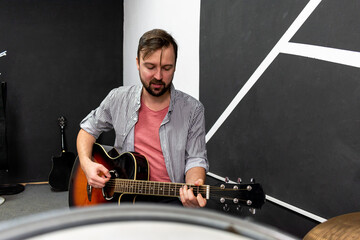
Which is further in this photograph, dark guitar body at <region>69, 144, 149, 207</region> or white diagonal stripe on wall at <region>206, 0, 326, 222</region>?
dark guitar body at <region>69, 144, 149, 207</region>

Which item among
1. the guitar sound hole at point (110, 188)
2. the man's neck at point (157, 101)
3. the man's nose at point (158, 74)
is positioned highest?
the man's nose at point (158, 74)

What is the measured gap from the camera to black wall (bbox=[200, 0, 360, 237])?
43.0 inches

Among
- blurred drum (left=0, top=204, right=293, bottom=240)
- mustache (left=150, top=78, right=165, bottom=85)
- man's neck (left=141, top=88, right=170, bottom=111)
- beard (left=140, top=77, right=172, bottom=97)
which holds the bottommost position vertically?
blurred drum (left=0, top=204, right=293, bottom=240)

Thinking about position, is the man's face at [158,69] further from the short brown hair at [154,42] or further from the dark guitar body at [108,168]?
the dark guitar body at [108,168]

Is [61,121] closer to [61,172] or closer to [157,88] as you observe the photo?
[61,172]

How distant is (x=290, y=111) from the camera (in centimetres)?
133

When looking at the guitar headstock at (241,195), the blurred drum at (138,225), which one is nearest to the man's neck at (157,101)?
the guitar headstock at (241,195)

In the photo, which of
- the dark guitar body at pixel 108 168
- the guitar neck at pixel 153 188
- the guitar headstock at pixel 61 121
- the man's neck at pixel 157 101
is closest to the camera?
the guitar neck at pixel 153 188

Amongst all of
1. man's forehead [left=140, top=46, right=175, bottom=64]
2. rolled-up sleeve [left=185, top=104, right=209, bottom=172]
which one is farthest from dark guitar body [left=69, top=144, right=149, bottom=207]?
man's forehead [left=140, top=46, right=175, bottom=64]

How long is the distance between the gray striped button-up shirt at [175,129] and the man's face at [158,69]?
136 millimetres

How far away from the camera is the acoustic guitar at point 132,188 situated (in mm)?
1105

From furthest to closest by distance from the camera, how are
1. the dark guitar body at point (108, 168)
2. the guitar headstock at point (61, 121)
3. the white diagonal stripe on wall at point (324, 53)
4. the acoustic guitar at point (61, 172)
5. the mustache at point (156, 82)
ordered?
1. the guitar headstock at point (61, 121)
2. the acoustic guitar at point (61, 172)
3. the mustache at point (156, 82)
4. the dark guitar body at point (108, 168)
5. the white diagonal stripe on wall at point (324, 53)

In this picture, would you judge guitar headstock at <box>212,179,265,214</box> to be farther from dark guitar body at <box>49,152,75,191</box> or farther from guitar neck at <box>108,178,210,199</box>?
dark guitar body at <box>49,152,75,191</box>

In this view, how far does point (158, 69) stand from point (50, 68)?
8.69 feet
